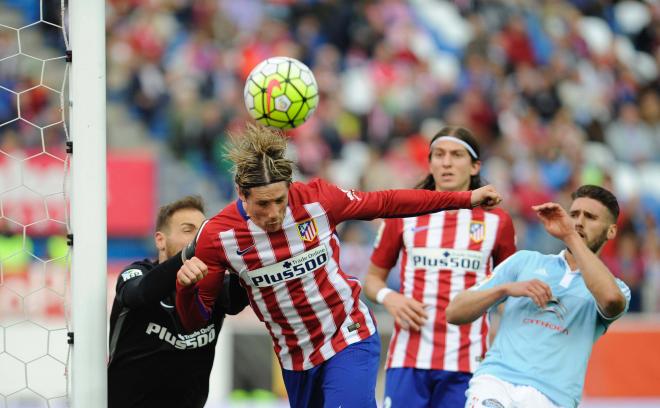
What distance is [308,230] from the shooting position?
4555mm

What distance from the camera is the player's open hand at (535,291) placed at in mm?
4328

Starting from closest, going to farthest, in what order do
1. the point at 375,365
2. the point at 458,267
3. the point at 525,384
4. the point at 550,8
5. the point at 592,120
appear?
the point at 525,384, the point at 375,365, the point at 458,267, the point at 592,120, the point at 550,8

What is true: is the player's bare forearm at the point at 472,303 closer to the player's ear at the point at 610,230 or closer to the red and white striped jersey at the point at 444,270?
the player's ear at the point at 610,230

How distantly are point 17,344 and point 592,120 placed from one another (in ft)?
32.6

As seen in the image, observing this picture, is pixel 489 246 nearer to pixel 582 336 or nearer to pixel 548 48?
pixel 582 336

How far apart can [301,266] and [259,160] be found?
525 mm

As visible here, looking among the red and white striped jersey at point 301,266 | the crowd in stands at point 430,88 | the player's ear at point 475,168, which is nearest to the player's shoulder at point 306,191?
the red and white striped jersey at point 301,266

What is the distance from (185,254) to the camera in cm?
453

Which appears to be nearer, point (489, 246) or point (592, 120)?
point (489, 246)

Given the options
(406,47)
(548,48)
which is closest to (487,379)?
(406,47)

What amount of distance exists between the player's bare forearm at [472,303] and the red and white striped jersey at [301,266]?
399mm

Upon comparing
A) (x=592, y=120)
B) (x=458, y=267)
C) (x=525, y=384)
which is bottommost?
(x=525, y=384)

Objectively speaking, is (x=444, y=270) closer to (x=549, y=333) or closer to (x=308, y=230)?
(x=549, y=333)

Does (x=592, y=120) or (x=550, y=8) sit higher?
(x=550, y=8)
